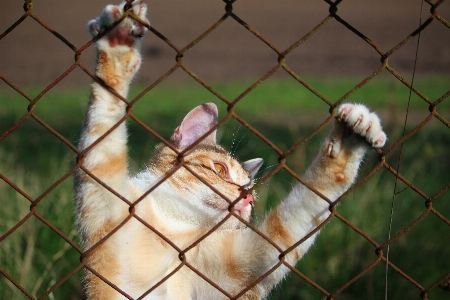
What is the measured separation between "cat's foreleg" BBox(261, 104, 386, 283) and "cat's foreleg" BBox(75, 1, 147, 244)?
0.70 meters

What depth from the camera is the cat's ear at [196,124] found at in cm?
285

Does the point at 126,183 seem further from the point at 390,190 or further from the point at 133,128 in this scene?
the point at 133,128

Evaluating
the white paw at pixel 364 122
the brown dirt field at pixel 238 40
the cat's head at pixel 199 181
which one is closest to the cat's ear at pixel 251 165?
the cat's head at pixel 199 181

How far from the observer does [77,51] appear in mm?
1657

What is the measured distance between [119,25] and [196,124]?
3.02 ft

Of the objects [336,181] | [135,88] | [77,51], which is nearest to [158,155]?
[336,181]

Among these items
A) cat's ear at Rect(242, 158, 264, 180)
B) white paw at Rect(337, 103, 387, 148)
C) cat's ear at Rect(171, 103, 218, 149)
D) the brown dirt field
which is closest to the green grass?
cat's ear at Rect(242, 158, 264, 180)

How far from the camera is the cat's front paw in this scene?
1901 mm

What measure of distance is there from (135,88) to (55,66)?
229cm

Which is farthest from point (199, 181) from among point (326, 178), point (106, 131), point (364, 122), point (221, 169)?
point (364, 122)

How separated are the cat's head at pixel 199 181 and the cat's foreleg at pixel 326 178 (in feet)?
1.17

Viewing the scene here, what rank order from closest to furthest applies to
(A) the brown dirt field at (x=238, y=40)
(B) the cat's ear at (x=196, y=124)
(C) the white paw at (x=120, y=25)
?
(C) the white paw at (x=120, y=25)
(B) the cat's ear at (x=196, y=124)
(A) the brown dirt field at (x=238, y=40)

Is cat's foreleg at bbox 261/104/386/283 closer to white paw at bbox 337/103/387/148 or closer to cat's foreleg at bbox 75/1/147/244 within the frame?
white paw at bbox 337/103/387/148

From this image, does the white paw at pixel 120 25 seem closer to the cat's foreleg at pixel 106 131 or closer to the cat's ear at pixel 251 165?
the cat's foreleg at pixel 106 131
